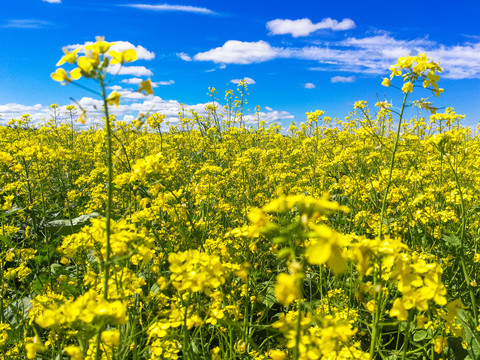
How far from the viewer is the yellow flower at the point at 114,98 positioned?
1.08 metres

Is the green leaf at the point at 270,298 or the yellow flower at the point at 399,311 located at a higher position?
the yellow flower at the point at 399,311

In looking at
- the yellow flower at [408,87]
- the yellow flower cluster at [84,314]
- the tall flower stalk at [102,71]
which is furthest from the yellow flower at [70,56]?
the yellow flower at [408,87]

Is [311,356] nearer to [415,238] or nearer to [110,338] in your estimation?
[110,338]

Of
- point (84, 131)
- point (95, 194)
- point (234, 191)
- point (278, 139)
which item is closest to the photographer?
point (95, 194)

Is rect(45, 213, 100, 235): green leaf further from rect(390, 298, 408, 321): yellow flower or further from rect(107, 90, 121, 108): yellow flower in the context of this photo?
rect(390, 298, 408, 321): yellow flower

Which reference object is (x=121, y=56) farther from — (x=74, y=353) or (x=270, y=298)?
(x=270, y=298)

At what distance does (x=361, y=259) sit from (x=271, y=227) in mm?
325

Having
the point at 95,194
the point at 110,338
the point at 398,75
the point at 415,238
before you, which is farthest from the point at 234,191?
the point at 110,338

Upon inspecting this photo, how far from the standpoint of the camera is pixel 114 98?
1083 millimetres

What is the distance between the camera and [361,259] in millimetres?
1016

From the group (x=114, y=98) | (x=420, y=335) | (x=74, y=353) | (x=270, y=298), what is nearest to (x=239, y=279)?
(x=270, y=298)

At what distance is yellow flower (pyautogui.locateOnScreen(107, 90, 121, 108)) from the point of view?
108 cm

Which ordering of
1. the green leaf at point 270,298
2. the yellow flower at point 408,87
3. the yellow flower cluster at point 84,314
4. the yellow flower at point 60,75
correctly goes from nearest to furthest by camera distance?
the yellow flower cluster at point 84,314 → the yellow flower at point 60,75 → the yellow flower at point 408,87 → the green leaf at point 270,298

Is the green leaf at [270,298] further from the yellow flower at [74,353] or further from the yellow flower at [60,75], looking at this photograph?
the yellow flower at [60,75]
